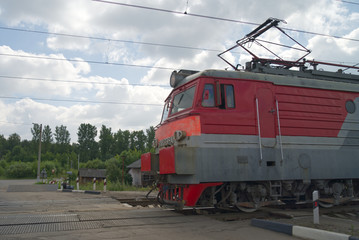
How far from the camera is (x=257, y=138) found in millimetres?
8336

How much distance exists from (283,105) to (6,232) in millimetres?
7722

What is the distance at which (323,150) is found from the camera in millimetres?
9141

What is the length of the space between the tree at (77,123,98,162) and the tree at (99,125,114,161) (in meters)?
2.59

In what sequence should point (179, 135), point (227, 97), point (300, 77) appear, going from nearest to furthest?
1. point (179, 135)
2. point (227, 97)
3. point (300, 77)

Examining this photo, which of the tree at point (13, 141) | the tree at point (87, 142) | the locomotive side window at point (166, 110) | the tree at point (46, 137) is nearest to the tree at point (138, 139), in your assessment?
the tree at point (87, 142)

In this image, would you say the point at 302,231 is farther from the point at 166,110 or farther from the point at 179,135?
the point at 166,110

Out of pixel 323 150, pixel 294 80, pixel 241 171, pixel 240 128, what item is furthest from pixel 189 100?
pixel 323 150

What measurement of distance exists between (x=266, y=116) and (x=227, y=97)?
4.46ft

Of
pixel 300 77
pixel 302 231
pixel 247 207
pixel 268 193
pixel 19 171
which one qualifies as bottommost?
pixel 302 231

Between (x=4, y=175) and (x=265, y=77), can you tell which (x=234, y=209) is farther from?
(x=4, y=175)

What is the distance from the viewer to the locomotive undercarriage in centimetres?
809

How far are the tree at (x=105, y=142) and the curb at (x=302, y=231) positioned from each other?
105 meters

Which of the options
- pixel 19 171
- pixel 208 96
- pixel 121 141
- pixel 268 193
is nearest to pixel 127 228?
pixel 208 96

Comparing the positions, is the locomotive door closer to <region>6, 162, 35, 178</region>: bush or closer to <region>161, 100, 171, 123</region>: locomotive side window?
<region>161, 100, 171, 123</region>: locomotive side window
